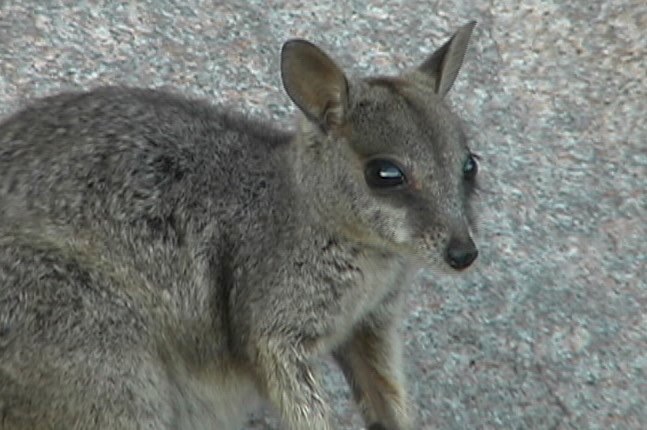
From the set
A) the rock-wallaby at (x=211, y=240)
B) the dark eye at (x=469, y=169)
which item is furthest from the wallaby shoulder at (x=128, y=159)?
the dark eye at (x=469, y=169)

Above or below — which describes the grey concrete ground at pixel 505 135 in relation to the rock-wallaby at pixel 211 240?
below

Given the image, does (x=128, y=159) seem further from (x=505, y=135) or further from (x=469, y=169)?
(x=505, y=135)

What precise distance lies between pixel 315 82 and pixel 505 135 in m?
1.78

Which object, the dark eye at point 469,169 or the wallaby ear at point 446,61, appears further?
the wallaby ear at point 446,61

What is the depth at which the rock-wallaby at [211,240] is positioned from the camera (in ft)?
12.5

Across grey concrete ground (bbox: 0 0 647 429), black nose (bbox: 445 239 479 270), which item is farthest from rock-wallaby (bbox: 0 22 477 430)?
grey concrete ground (bbox: 0 0 647 429)

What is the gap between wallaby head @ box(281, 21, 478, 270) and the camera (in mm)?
3809

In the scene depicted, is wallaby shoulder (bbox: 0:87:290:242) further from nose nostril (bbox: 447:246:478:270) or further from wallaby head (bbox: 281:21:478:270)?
nose nostril (bbox: 447:246:478:270)

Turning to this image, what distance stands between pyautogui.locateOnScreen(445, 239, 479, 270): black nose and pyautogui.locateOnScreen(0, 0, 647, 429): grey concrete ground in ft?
3.47

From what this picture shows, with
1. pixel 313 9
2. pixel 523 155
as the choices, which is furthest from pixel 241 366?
pixel 313 9

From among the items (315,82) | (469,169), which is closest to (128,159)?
(315,82)

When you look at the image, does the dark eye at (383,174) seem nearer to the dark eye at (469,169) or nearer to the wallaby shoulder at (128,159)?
the dark eye at (469,169)

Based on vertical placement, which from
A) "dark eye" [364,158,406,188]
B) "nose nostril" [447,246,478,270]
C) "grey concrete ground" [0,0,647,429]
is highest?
"dark eye" [364,158,406,188]

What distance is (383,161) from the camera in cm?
385
